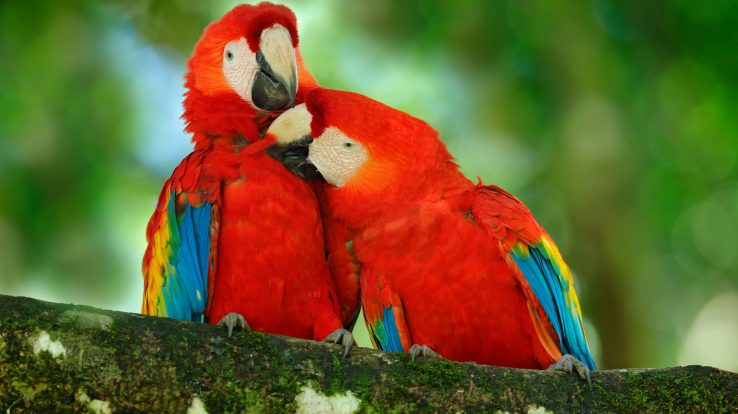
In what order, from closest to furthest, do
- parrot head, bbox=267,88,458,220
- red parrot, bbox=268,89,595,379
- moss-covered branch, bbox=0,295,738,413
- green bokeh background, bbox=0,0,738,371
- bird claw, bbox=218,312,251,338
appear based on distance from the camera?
moss-covered branch, bbox=0,295,738,413
bird claw, bbox=218,312,251,338
red parrot, bbox=268,89,595,379
parrot head, bbox=267,88,458,220
green bokeh background, bbox=0,0,738,371

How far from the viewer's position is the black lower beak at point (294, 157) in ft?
11.6

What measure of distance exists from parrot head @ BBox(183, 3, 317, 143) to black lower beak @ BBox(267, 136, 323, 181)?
17 centimetres

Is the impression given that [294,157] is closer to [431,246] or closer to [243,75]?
[243,75]

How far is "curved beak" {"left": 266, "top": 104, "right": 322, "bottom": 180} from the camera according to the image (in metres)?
3.48

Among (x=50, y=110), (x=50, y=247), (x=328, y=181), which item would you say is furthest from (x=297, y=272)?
(x=50, y=110)

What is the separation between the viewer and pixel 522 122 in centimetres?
630

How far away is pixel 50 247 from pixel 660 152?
14.5ft

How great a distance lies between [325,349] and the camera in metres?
2.40

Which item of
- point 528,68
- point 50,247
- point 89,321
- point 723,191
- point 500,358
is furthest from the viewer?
point 528,68

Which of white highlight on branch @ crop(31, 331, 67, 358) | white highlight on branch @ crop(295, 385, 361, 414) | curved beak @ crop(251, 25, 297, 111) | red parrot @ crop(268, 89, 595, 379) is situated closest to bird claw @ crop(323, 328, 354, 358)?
white highlight on branch @ crop(295, 385, 361, 414)

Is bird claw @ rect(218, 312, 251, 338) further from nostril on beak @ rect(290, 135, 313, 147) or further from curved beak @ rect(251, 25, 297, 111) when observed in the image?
curved beak @ rect(251, 25, 297, 111)

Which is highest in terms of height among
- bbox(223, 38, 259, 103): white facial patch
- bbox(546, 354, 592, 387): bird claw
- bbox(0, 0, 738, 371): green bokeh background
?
bbox(0, 0, 738, 371): green bokeh background

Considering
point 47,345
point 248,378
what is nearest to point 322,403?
point 248,378

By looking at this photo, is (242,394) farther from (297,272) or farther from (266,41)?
(266,41)
